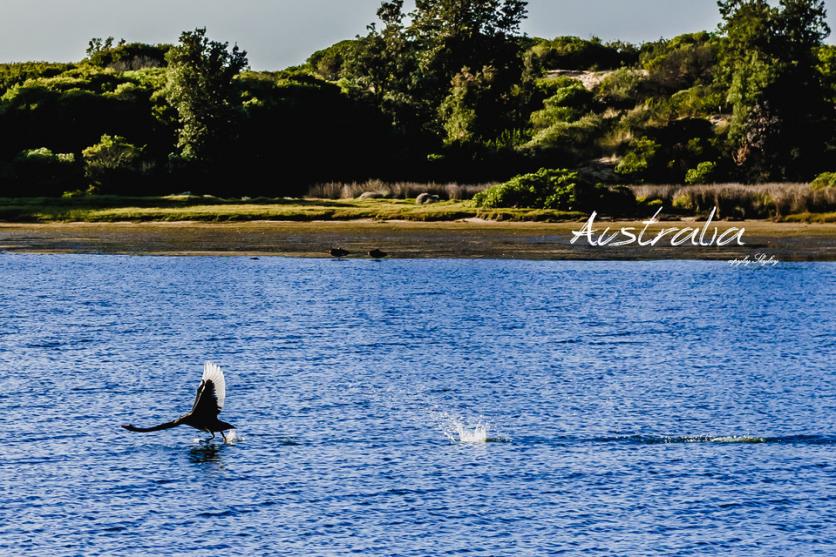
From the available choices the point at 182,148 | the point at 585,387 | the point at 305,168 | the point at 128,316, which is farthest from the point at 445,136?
the point at 585,387

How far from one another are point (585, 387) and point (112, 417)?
35.7ft

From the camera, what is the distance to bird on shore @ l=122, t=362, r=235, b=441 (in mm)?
23188

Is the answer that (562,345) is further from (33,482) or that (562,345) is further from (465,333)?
(33,482)

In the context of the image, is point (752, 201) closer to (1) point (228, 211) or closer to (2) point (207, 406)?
(1) point (228, 211)

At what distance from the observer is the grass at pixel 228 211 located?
78812 mm

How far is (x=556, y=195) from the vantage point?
8188 centimetres

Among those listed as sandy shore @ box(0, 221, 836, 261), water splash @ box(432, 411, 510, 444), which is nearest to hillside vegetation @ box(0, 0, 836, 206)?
sandy shore @ box(0, 221, 836, 261)

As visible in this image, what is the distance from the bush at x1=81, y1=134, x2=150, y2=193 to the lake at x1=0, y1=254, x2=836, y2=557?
3833cm

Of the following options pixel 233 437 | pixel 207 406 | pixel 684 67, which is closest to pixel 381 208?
pixel 233 437

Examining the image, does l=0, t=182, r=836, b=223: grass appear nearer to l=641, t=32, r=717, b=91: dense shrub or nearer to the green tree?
the green tree

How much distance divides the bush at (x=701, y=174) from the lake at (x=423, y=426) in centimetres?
4595

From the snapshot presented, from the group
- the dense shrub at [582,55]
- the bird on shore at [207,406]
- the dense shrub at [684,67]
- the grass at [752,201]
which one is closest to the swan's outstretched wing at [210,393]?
the bird on shore at [207,406]

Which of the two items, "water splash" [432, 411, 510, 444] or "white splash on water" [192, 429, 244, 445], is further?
"water splash" [432, 411, 510, 444]

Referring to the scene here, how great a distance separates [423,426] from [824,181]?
215 feet
